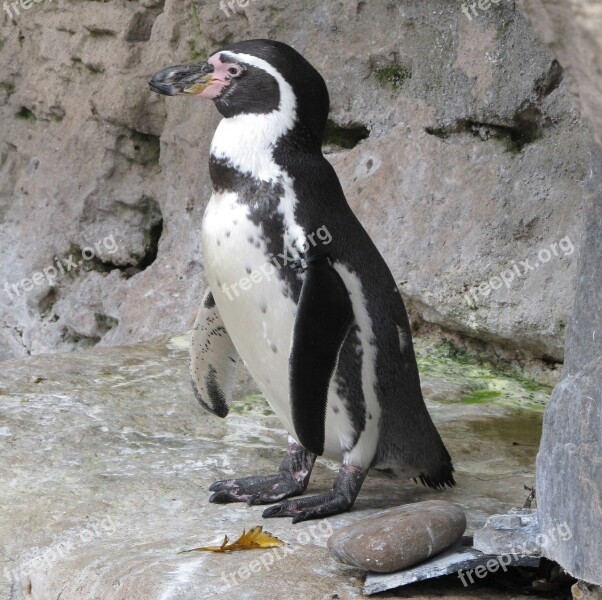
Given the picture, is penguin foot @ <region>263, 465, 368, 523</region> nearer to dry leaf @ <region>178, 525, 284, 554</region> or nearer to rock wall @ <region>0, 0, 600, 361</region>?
dry leaf @ <region>178, 525, 284, 554</region>

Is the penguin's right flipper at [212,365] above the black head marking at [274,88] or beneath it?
beneath

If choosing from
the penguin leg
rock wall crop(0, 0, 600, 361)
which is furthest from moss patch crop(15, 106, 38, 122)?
the penguin leg

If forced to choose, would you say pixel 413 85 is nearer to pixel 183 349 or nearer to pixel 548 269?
pixel 548 269

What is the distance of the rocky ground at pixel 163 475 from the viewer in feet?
7.34

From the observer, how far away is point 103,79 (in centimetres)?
517

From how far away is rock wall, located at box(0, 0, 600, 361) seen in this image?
12.9 feet

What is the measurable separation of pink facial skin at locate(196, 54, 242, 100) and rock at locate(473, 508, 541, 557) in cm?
117

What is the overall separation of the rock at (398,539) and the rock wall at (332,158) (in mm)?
1580

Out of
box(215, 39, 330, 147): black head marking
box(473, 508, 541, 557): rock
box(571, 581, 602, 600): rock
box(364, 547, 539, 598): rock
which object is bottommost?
box(364, 547, 539, 598): rock

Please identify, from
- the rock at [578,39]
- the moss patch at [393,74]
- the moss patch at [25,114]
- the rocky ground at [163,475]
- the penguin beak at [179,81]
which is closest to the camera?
the rock at [578,39]

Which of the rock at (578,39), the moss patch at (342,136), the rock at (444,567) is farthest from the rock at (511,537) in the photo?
the moss patch at (342,136)

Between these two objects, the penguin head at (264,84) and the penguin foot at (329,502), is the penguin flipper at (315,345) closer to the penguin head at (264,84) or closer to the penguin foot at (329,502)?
the penguin foot at (329,502)

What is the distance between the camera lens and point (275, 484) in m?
2.75

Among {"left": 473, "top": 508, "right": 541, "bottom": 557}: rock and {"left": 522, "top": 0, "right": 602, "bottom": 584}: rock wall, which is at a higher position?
{"left": 522, "top": 0, "right": 602, "bottom": 584}: rock wall
